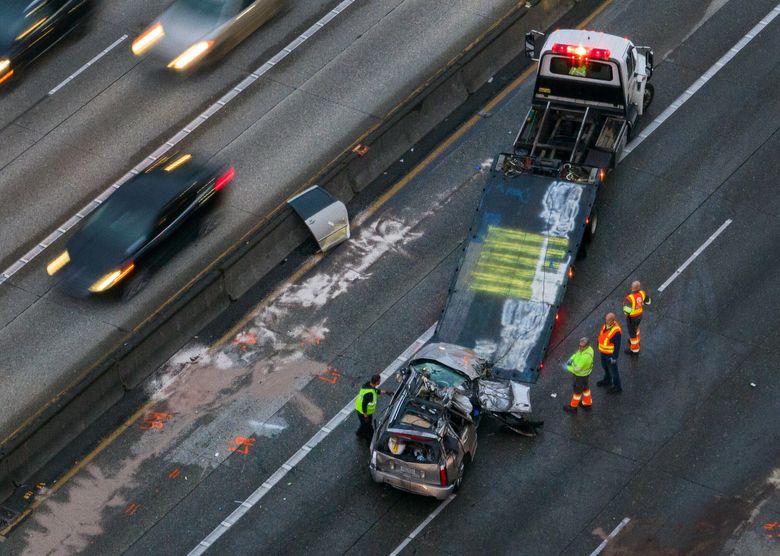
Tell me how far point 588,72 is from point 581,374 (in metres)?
7.26

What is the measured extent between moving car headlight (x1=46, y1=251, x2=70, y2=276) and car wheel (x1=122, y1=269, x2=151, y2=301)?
4.61 feet

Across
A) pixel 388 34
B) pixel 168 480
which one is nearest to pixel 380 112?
pixel 388 34

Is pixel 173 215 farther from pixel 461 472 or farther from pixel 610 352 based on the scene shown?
pixel 610 352

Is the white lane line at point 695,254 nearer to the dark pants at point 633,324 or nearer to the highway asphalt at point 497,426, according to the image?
the highway asphalt at point 497,426

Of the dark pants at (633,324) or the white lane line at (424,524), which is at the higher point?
the dark pants at (633,324)

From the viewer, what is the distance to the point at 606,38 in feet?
112

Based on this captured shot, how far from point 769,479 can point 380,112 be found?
12529mm

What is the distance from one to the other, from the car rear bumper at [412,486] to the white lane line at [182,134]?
32.2ft

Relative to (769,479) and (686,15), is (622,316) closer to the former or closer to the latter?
(769,479)

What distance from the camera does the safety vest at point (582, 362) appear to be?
2905cm

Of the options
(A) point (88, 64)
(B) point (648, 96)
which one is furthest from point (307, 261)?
(A) point (88, 64)

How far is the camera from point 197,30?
38.1 meters

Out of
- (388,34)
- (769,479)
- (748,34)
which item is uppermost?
(388,34)

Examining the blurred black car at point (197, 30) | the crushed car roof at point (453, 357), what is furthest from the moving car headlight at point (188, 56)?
the crushed car roof at point (453, 357)
